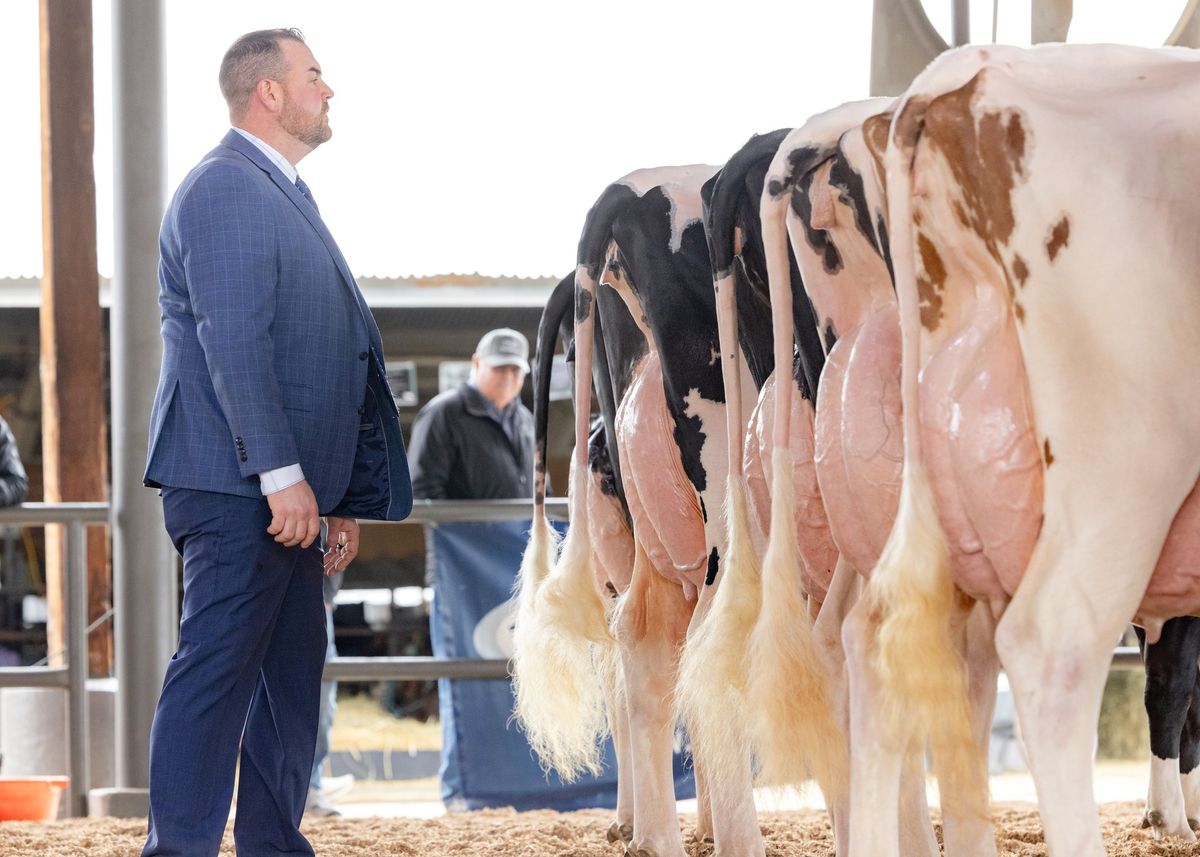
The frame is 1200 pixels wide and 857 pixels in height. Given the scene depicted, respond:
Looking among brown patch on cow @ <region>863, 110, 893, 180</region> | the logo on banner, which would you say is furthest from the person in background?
brown patch on cow @ <region>863, 110, 893, 180</region>

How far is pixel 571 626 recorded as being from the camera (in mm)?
4320

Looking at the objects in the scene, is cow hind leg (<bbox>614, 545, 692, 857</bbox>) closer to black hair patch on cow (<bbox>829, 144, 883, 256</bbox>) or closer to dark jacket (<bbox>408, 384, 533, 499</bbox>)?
black hair patch on cow (<bbox>829, 144, 883, 256</bbox>)

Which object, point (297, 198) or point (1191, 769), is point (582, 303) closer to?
point (297, 198)

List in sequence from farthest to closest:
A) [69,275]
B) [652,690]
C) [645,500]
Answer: [69,275]
[652,690]
[645,500]

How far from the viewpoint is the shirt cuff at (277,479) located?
11.0ft

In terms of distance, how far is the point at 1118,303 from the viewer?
2.66 meters

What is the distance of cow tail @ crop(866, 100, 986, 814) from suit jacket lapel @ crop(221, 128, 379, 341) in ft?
4.83

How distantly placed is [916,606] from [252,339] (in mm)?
1610

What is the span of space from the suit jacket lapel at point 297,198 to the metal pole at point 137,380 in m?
2.50

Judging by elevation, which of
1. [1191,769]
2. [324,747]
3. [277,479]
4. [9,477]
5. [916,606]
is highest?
[277,479]

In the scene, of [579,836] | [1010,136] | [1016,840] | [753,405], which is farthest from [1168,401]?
[579,836]

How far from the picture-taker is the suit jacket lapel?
3688 mm

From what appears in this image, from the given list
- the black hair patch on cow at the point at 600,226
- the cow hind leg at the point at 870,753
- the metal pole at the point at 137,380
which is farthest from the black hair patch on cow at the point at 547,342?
the cow hind leg at the point at 870,753

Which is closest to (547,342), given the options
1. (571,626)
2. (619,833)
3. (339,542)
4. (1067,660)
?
(571,626)
